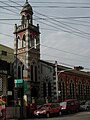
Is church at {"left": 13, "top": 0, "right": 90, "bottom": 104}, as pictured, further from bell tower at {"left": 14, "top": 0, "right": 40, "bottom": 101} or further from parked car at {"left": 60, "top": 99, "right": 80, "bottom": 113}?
parked car at {"left": 60, "top": 99, "right": 80, "bottom": 113}

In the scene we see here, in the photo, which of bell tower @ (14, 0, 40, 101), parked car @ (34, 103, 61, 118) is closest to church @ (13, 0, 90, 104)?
bell tower @ (14, 0, 40, 101)

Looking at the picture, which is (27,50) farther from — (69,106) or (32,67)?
(69,106)

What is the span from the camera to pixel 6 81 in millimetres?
44688

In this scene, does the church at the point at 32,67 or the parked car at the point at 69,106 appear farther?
the church at the point at 32,67

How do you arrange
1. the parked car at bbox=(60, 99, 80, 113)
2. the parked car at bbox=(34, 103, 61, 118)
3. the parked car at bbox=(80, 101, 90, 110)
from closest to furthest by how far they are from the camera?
1. the parked car at bbox=(34, 103, 61, 118)
2. the parked car at bbox=(60, 99, 80, 113)
3. the parked car at bbox=(80, 101, 90, 110)

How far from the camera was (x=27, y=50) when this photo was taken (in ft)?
166

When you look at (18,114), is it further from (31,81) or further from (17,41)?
(17,41)

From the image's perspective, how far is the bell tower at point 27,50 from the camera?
5053 centimetres

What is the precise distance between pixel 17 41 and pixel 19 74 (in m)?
6.44

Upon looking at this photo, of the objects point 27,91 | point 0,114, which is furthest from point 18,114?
point 0,114

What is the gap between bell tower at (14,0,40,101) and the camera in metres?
50.5

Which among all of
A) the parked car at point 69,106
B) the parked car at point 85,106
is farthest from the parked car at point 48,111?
the parked car at point 85,106

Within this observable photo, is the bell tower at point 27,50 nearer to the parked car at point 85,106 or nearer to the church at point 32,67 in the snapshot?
the church at point 32,67

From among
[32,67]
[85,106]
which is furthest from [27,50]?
[85,106]
